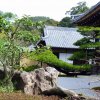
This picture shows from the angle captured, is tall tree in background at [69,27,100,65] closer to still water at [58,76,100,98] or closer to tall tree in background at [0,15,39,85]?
still water at [58,76,100,98]

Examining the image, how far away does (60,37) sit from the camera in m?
33.6

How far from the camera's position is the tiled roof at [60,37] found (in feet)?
105

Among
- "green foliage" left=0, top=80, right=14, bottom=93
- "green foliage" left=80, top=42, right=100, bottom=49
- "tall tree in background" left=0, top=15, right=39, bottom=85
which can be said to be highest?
"tall tree in background" left=0, top=15, right=39, bottom=85

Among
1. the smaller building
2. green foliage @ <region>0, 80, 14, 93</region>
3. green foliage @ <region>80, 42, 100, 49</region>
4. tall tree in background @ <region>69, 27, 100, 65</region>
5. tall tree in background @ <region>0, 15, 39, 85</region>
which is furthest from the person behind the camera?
the smaller building

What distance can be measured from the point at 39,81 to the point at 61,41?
20.9 meters

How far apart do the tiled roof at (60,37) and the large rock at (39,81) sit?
19.8m

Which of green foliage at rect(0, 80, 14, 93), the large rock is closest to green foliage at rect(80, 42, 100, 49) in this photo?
the large rock

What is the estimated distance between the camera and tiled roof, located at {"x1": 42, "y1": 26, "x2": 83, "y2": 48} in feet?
105

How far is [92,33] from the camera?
20844 mm

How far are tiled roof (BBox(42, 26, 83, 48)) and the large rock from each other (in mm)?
19813

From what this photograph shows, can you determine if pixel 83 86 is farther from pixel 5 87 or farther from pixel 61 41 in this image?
pixel 61 41

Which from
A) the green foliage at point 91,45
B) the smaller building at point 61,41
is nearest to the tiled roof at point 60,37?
the smaller building at point 61,41

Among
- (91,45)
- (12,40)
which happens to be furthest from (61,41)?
(12,40)

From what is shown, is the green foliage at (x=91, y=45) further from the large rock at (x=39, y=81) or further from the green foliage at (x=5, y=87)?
the green foliage at (x=5, y=87)
